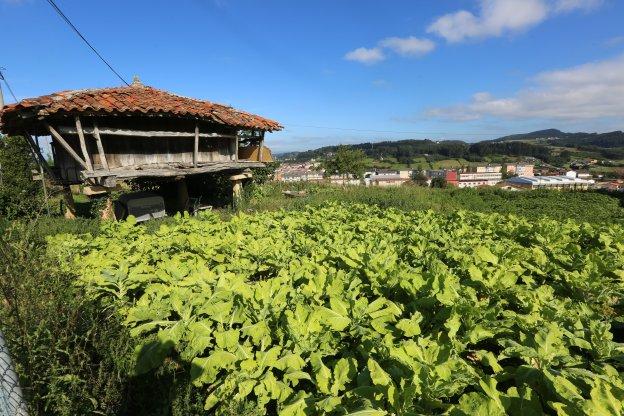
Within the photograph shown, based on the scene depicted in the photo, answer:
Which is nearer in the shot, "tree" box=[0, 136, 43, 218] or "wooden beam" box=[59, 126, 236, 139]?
"wooden beam" box=[59, 126, 236, 139]

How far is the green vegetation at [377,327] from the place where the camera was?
1940 millimetres

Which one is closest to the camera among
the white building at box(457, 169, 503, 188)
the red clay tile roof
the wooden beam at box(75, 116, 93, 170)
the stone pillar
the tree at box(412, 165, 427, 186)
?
the red clay tile roof

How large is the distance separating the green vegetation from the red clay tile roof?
5666mm

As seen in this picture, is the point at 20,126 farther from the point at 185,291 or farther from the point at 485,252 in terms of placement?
the point at 485,252

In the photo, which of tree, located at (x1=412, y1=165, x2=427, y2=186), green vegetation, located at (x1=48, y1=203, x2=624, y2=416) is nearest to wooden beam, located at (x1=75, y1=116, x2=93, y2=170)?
green vegetation, located at (x1=48, y1=203, x2=624, y2=416)

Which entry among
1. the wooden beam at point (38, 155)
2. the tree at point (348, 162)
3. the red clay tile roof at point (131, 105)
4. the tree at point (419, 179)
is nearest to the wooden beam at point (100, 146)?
the red clay tile roof at point (131, 105)

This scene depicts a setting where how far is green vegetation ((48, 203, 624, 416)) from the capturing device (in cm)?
194

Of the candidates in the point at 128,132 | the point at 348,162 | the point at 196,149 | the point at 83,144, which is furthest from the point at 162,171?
the point at 348,162

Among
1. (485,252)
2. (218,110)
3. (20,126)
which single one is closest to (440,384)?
(485,252)

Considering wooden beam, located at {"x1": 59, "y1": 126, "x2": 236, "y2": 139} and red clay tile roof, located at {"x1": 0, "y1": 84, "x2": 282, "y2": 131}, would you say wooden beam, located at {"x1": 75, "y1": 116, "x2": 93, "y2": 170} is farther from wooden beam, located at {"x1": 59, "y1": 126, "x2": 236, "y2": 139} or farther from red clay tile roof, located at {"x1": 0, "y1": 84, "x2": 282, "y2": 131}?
red clay tile roof, located at {"x1": 0, "y1": 84, "x2": 282, "y2": 131}

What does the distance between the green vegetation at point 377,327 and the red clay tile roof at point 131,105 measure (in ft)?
18.6

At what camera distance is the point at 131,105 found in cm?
959

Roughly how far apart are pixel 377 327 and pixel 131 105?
990cm

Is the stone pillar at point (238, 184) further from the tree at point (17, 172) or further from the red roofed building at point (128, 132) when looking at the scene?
the tree at point (17, 172)
